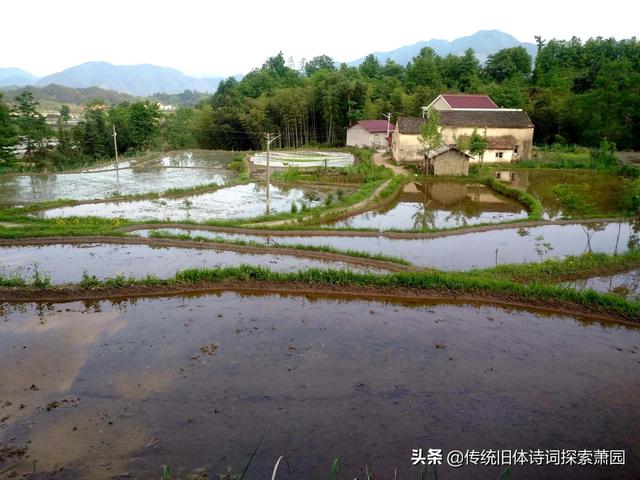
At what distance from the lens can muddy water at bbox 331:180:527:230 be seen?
2002 centimetres

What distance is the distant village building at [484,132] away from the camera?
3397 centimetres

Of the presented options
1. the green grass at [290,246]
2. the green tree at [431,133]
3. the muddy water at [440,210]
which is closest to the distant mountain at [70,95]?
the green tree at [431,133]

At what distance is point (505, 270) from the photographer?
13.9m

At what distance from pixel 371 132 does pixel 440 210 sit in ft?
68.0

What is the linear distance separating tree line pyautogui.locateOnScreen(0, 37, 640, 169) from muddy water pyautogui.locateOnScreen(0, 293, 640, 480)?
3342cm

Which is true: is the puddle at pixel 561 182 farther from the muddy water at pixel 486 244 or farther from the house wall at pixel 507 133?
the house wall at pixel 507 133

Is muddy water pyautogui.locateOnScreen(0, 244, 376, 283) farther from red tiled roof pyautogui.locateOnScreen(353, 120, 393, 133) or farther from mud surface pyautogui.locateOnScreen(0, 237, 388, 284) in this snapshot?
red tiled roof pyautogui.locateOnScreen(353, 120, 393, 133)

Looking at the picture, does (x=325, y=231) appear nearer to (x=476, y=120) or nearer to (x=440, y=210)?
(x=440, y=210)

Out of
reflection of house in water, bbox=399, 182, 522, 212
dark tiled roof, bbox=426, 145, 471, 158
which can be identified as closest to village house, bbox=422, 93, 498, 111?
dark tiled roof, bbox=426, 145, 471, 158

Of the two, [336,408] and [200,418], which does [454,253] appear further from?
[200,418]

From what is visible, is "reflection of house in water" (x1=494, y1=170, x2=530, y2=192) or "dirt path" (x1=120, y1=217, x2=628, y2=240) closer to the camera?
"dirt path" (x1=120, y1=217, x2=628, y2=240)

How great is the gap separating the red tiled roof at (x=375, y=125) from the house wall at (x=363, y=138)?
26 cm

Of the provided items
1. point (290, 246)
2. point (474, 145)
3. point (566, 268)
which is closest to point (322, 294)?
point (290, 246)

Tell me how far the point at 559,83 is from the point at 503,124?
14.8 m
